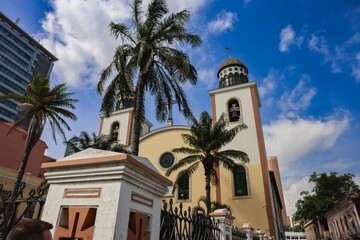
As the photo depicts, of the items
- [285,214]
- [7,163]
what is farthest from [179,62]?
[285,214]

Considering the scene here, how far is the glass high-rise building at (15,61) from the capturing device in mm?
50062

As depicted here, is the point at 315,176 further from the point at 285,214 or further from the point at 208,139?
the point at 285,214

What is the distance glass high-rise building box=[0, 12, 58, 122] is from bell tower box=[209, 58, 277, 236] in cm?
4853

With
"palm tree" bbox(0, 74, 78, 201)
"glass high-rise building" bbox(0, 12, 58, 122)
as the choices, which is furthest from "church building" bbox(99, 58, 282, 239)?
"glass high-rise building" bbox(0, 12, 58, 122)

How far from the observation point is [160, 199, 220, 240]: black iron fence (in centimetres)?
273

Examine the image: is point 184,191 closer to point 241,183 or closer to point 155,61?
point 241,183

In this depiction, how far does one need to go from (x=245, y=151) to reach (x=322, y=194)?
2155 cm

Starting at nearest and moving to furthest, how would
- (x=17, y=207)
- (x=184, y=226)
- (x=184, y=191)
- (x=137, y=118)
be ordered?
1. (x=17, y=207)
2. (x=184, y=226)
3. (x=137, y=118)
4. (x=184, y=191)

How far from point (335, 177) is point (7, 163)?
3908 cm

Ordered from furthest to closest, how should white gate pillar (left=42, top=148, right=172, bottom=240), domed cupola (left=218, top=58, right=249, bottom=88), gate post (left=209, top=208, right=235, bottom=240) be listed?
domed cupola (left=218, top=58, right=249, bottom=88) < gate post (left=209, top=208, right=235, bottom=240) < white gate pillar (left=42, top=148, right=172, bottom=240)

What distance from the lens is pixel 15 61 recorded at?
54.2m

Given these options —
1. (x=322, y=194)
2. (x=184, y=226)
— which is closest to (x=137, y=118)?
(x=184, y=226)

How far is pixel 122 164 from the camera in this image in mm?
1853

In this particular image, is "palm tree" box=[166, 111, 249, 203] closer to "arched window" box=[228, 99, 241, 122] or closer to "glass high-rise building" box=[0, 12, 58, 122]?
"arched window" box=[228, 99, 241, 122]
